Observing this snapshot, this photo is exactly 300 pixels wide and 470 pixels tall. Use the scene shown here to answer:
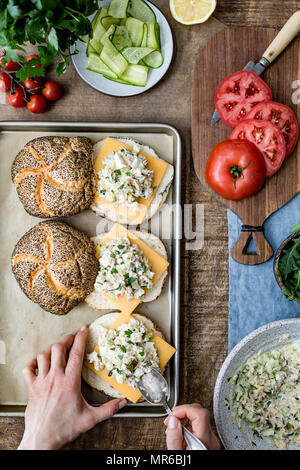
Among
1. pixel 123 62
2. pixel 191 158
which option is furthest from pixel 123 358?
pixel 123 62

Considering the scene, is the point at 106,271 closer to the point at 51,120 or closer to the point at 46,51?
the point at 51,120

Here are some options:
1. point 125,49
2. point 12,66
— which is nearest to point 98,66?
point 125,49

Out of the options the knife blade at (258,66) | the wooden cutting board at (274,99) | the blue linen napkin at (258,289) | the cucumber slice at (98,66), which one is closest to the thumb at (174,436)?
the blue linen napkin at (258,289)

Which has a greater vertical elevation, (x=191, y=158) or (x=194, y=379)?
(x=191, y=158)

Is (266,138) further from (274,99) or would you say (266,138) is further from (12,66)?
(12,66)

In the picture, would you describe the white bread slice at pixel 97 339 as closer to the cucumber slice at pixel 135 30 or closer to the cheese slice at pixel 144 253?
the cheese slice at pixel 144 253

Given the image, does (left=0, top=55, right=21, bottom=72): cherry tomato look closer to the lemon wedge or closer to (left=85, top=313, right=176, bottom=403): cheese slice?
the lemon wedge

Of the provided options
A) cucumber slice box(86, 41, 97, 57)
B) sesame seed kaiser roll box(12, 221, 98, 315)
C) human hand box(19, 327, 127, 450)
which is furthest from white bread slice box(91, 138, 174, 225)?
human hand box(19, 327, 127, 450)
